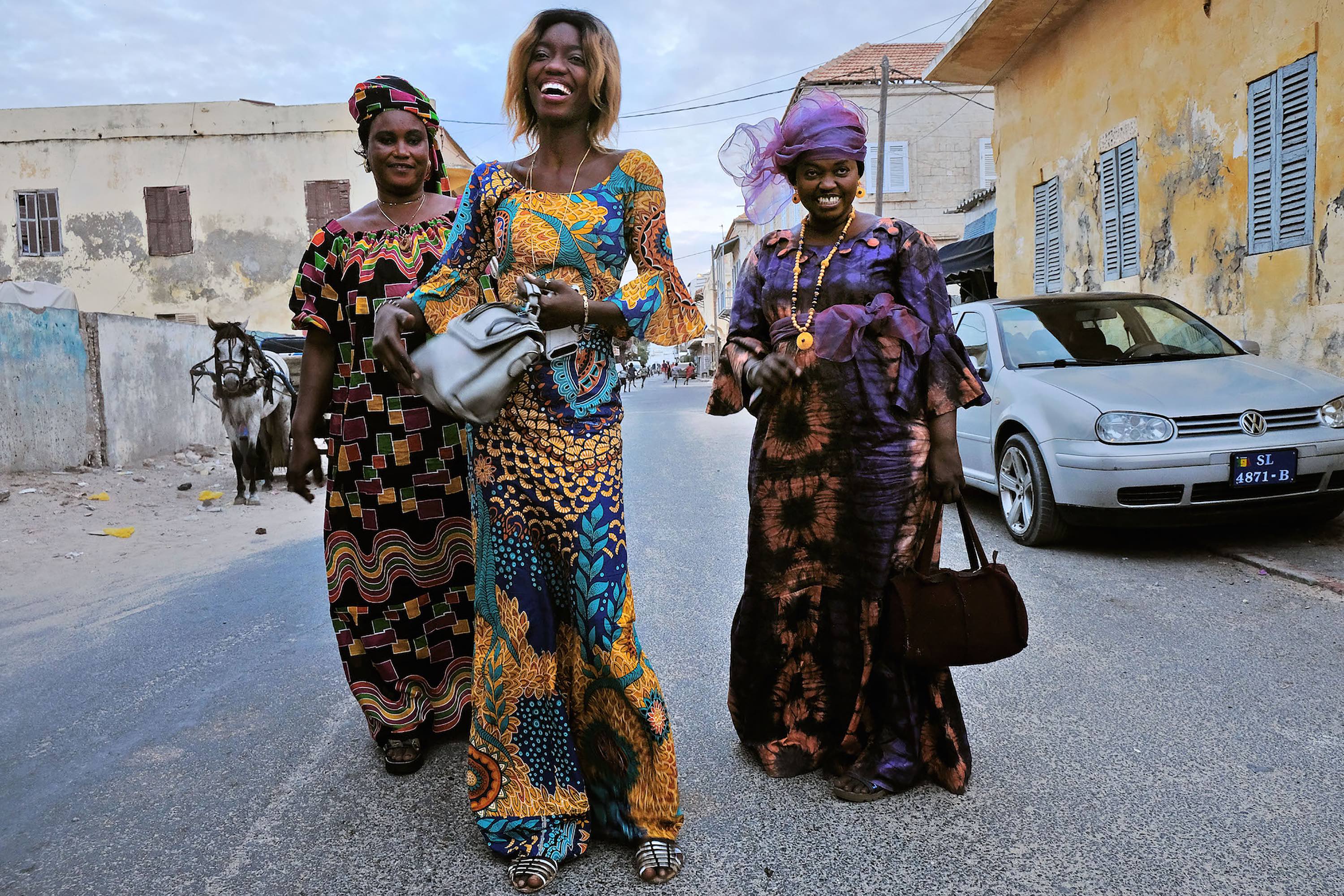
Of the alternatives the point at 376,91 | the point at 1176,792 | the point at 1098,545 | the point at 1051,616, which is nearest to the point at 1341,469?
the point at 1098,545

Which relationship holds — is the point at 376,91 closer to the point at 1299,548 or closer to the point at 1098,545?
the point at 1098,545

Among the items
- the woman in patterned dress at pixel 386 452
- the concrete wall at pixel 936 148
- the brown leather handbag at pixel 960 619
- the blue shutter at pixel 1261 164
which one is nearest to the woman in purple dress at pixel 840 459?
the brown leather handbag at pixel 960 619

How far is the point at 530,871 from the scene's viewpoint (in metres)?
2.27

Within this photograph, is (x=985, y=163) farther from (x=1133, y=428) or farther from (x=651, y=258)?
(x=651, y=258)

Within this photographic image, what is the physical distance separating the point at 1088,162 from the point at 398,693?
1136 centimetres

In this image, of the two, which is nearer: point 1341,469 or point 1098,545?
point 1341,469

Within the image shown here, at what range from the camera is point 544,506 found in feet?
7.41

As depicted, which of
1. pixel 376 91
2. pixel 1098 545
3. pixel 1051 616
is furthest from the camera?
pixel 1098 545

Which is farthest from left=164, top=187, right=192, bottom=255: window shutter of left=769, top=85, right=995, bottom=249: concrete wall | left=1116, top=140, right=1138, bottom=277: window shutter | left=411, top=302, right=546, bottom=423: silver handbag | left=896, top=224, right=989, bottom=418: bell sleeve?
left=896, top=224, right=989, bottom=418: bell sleeve

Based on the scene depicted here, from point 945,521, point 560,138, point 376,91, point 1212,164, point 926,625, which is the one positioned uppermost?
point 1212,164

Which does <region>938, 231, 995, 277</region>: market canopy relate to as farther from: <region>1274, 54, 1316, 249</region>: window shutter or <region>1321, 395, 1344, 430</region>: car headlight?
<region>1321, 395, 1344, 430</region>: car headlight

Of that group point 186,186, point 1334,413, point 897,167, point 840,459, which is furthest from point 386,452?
point 897,167

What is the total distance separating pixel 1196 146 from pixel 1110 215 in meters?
1.80

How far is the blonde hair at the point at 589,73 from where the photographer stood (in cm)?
228
